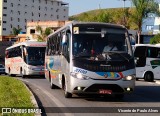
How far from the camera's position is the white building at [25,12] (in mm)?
145875

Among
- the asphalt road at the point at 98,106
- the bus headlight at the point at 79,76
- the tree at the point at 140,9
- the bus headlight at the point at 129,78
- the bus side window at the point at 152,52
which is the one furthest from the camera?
the tree at the point at 140,9

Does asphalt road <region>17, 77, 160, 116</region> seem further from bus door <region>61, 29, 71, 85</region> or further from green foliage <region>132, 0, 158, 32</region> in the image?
green foliage <region>132, 0, 158, 32</region>

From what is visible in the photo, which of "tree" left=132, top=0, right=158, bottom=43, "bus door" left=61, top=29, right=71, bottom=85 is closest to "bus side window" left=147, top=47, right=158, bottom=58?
"bus door" left=61, top=29, right=71, bottom=85

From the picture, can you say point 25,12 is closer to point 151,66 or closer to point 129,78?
point 151,66

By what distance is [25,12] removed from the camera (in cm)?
15375

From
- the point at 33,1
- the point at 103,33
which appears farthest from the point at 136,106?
the point at 33,1

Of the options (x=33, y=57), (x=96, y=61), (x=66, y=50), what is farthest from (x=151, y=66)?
(x=96, y=61)

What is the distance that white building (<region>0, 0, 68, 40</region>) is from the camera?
14588 centimetres

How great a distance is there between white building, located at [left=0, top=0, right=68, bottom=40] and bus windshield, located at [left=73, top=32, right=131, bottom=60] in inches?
5181

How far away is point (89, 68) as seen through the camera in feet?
47.3

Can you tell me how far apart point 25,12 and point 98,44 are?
140915mm

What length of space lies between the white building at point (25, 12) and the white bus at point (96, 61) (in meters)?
131

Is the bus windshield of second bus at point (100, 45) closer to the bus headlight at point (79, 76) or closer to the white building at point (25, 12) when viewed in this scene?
the bus headlight at point (79, 76)

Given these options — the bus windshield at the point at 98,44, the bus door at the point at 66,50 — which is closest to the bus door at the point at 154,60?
the bus door at the point at 66,50
